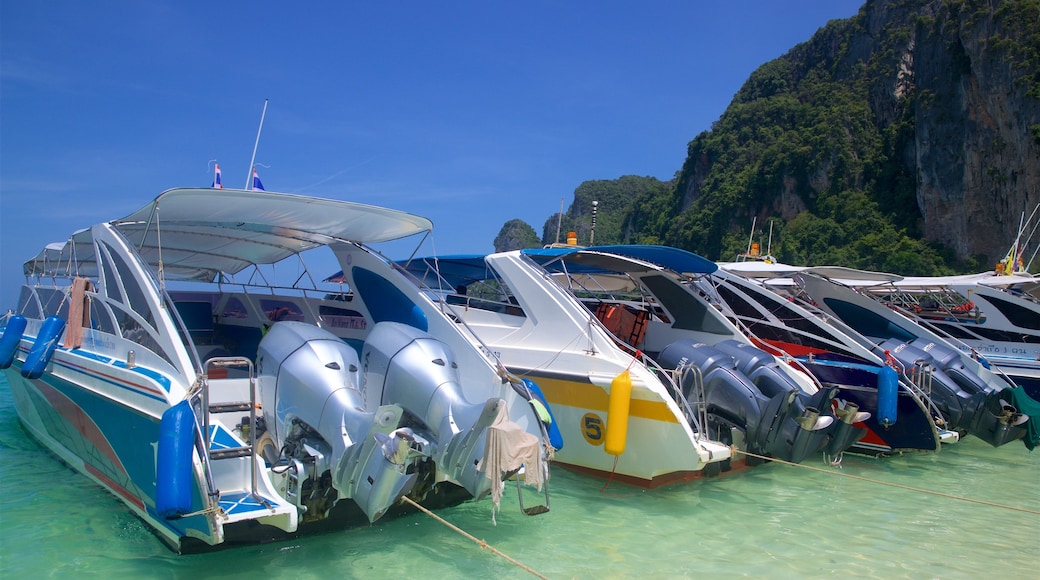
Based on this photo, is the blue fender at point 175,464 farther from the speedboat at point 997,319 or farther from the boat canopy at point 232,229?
the speedboat at point 997,319

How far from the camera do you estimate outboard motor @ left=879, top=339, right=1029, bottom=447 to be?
8.43 meters

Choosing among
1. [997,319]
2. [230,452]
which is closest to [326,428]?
[230,452]

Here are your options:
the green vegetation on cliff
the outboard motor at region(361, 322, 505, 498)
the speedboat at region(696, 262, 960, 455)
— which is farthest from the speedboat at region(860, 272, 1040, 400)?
the green vegetation on cliff

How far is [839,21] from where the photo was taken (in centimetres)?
7156

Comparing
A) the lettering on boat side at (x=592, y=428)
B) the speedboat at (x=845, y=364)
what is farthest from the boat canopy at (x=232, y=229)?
the speedboat at (x=845, y=364)

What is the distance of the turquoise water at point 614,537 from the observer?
4.84 m

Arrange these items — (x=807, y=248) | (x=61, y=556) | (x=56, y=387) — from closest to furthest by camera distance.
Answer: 1. (x=61, y=556)
2. (x=56, y=387)
3. (x=807, y=248)

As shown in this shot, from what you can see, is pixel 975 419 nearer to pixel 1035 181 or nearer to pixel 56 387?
pixel 56 387

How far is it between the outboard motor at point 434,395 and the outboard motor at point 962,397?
6.91 meters

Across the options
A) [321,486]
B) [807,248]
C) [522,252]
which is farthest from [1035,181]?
[321,486]

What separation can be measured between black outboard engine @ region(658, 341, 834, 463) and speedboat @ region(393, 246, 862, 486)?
10 mm

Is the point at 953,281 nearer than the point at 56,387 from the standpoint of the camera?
No

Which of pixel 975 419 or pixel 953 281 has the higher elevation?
pixel 953 281

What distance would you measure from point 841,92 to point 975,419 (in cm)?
5888
